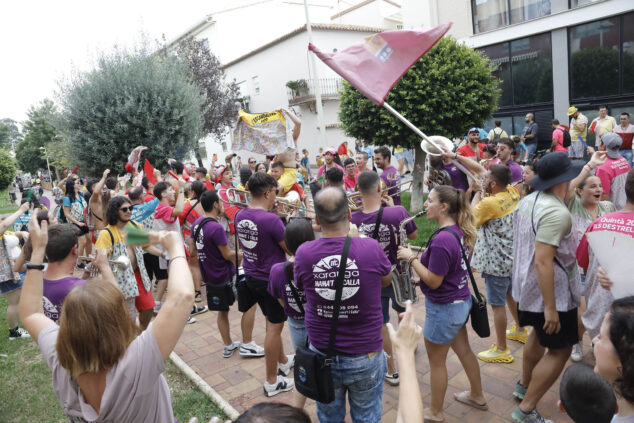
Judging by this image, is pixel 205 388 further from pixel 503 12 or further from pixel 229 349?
pixel 503 12

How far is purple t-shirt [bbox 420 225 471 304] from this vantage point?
10.4 feet

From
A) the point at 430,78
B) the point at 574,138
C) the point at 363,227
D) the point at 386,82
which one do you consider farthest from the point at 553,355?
the point at 574,138

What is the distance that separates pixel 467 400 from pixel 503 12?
700 inches

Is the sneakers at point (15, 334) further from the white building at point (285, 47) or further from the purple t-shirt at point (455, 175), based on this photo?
the white building at point (285, 47)

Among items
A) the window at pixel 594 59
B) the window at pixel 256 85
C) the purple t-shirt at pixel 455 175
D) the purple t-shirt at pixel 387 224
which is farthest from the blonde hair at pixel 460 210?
the window at pixel 256 85

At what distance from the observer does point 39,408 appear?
4.46 meters

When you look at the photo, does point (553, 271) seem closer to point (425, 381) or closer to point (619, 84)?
point (425, 381)

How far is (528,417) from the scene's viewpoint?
3.27 m

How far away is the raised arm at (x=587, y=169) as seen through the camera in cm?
372

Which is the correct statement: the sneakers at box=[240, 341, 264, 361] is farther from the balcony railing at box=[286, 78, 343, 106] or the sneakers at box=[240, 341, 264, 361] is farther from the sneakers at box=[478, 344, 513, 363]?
the balcony railing at box=[286, 78, 343, 106]

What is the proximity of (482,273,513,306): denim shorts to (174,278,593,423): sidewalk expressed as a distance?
0.61 m

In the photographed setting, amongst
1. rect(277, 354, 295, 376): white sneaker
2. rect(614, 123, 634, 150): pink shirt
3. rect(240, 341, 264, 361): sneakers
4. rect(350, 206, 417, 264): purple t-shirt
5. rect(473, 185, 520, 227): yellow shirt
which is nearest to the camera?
rect(350, 206, 417, 264): purple t-shirt

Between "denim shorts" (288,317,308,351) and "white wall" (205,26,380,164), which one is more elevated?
"white wall" (205,26,380,164)

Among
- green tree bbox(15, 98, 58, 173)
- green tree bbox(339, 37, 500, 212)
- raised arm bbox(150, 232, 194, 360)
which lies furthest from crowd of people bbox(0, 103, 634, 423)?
green tree bbox(15, 98, 58, 173)
